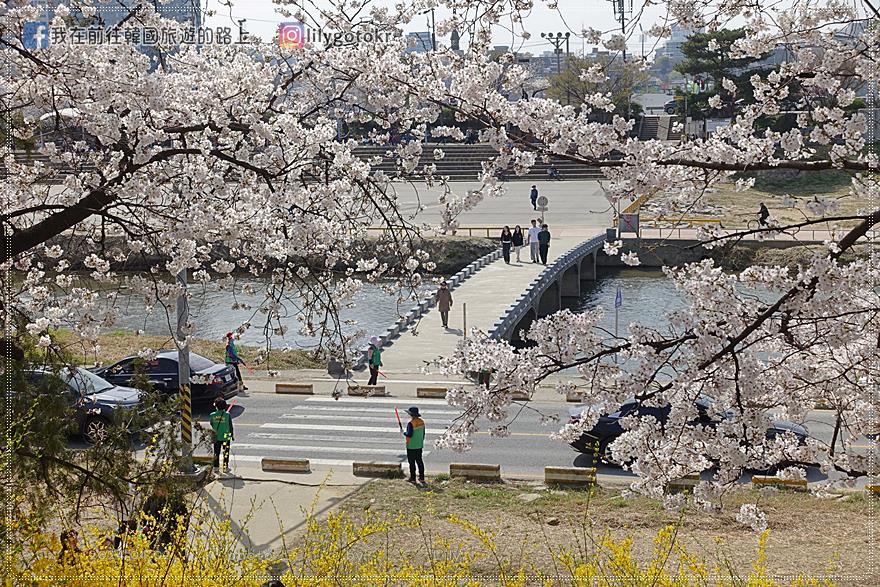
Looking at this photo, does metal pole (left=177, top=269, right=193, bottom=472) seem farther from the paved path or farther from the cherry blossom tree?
the paved path

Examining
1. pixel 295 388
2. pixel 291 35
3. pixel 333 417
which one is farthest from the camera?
pixel 295 388

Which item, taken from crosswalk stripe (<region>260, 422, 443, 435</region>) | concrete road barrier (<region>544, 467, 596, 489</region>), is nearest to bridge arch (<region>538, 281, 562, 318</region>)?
crosswalk stripe (<region>260, 422, 443, 435</region>)

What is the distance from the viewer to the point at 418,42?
385 inches

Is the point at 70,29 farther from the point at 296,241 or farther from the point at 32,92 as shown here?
the point at 296,241

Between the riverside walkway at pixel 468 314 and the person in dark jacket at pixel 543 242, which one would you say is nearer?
the riverside walkway at pixel 468 314

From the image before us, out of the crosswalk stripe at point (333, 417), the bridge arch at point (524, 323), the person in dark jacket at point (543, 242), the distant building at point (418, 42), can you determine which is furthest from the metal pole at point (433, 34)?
the person in dark jacket at point (543, 242)

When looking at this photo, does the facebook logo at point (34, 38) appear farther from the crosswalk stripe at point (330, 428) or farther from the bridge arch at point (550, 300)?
the bridge arch at point (550, 300)

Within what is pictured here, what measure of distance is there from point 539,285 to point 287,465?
54.6 ft

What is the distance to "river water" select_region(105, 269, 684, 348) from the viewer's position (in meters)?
31.0

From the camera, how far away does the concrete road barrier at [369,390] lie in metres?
21.9

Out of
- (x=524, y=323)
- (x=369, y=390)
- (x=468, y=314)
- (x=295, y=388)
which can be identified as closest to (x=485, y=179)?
(x=369, y=390)

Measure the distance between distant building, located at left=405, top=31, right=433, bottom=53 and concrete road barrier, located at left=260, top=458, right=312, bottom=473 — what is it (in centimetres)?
844

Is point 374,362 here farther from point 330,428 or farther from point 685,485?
point 685,485

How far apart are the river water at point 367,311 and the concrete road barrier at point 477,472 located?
12278 mm
